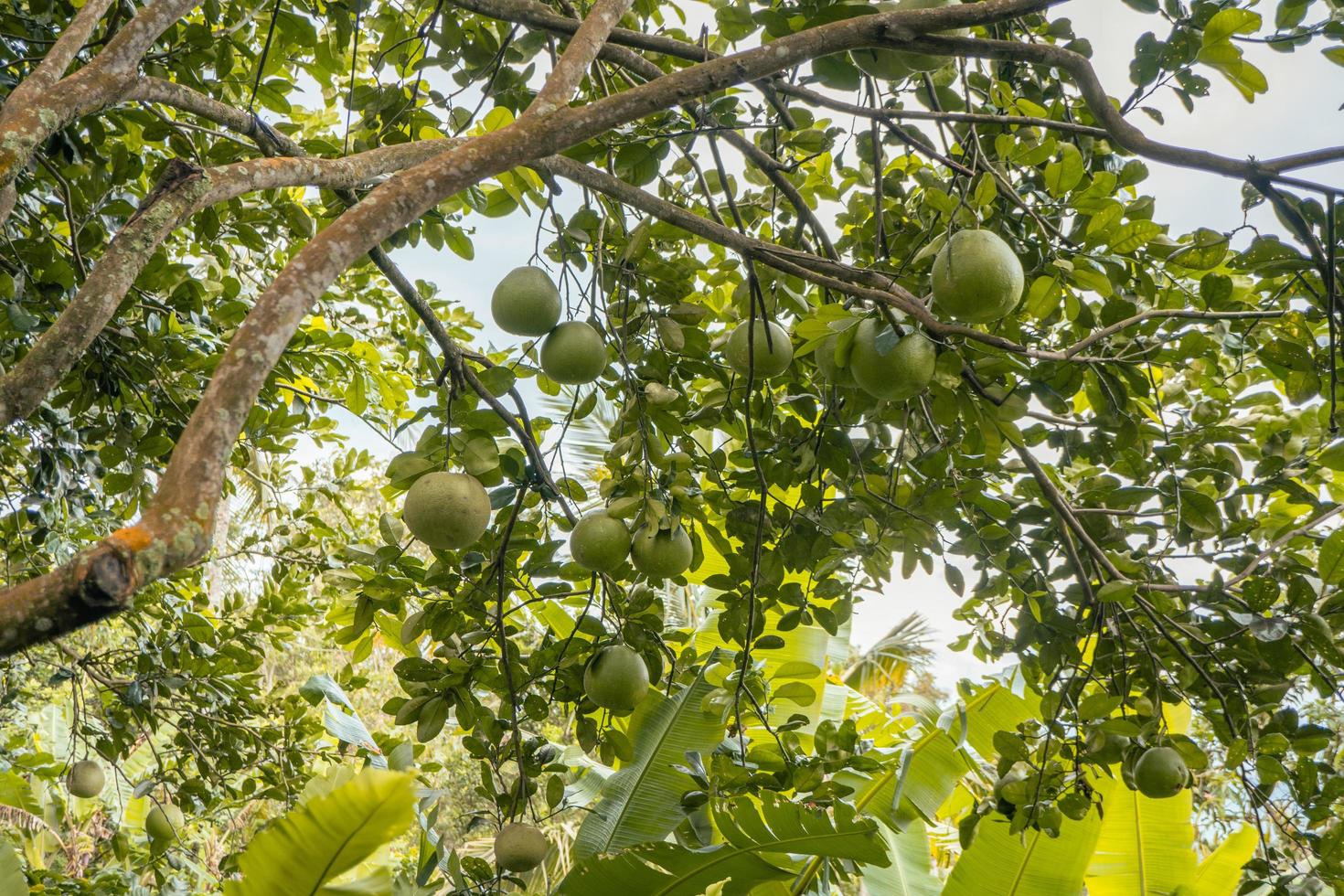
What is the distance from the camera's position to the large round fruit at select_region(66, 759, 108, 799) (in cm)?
387

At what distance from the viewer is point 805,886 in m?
3.28

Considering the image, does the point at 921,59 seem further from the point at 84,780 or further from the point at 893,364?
the point at 84,780

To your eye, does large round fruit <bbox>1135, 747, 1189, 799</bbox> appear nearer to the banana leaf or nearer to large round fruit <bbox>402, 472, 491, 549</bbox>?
large round fruit <bbox>402, 472, 491, 549</bbox>

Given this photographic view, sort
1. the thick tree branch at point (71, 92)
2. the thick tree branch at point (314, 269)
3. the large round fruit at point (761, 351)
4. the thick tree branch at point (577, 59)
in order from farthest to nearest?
the large round fruit at point (761, 351)
the thick tree branch at point (577, 59)
the thick tree branch at point (71, 92)
the thick tree branch at point (314, 269)

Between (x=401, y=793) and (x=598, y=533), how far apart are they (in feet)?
2.58

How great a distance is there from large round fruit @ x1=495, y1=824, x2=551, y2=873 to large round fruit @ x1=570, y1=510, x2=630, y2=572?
2.11 ft

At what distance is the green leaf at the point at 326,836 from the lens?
3.47 ft

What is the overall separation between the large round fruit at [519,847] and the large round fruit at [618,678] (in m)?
0.32

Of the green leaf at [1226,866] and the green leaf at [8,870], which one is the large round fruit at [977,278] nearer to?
the green leaf at [8,870]

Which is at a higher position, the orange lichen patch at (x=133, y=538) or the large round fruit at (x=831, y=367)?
the large round fruit at (x=831, y=367)

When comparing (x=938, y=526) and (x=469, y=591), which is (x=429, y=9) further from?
(x=938, y=526)

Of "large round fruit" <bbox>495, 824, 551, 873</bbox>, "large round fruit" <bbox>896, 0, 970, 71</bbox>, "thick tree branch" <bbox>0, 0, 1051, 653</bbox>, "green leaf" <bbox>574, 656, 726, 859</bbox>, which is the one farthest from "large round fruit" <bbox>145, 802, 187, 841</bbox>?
"large round fruit" <bbox>896, 0, 970, 71</bbox>

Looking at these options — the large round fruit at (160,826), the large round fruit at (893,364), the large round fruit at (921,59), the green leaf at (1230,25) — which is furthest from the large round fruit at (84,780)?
the green leaf at (1230,25)

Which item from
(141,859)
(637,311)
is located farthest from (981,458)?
(141,859)
